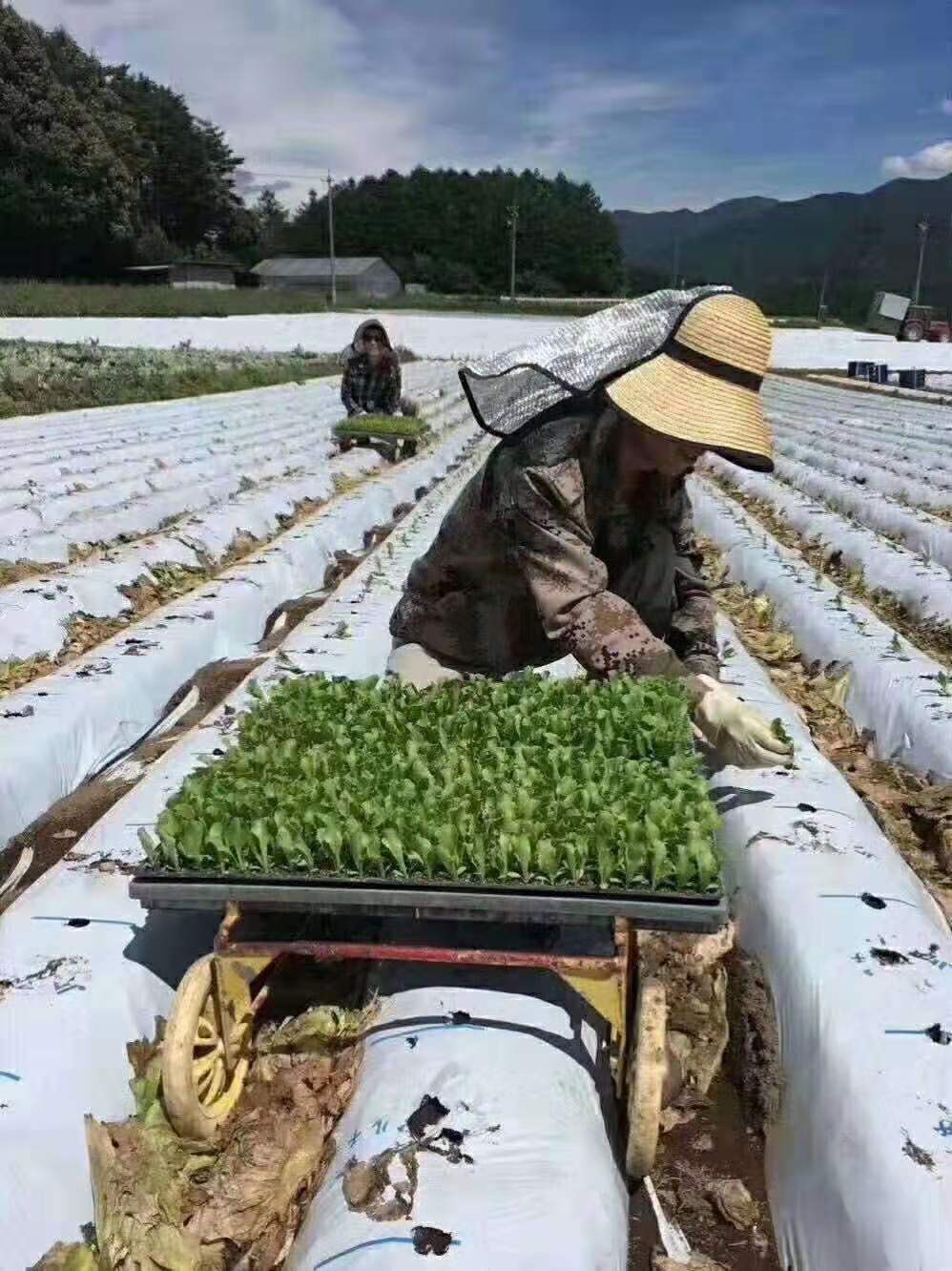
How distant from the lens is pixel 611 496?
2.72 m

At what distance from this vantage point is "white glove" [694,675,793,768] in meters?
2.41

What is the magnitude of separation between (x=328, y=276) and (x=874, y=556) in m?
57.3

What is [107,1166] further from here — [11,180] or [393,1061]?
[11,180]

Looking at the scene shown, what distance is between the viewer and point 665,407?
2367 millimetres

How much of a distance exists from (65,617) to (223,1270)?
3.45 metres

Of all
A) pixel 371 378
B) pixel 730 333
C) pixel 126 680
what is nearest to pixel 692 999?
pixel 730 333

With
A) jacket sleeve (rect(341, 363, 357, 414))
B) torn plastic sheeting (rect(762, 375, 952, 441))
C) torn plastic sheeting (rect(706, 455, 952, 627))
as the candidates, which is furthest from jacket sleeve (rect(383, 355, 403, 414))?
torn plastic sheeting (rect(762, 375, 952, 441))

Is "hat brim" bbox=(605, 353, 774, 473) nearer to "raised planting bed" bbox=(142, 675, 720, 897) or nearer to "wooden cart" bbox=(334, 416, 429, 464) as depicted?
"raised planting bed" bbox=(142, 675, 720, 897)

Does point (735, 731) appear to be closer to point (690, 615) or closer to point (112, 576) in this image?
point (690, 615)

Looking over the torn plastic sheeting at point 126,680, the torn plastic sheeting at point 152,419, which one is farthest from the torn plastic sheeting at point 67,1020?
the torn plastic sheeting at point 152,419

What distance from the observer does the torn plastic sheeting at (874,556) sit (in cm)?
527

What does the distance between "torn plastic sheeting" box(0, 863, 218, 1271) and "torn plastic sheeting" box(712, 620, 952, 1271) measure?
1171mm

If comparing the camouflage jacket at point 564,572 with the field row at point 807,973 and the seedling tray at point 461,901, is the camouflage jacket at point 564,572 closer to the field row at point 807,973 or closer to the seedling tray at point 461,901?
the field row at point 807,973

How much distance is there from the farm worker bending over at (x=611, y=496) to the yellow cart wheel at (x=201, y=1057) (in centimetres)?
109
